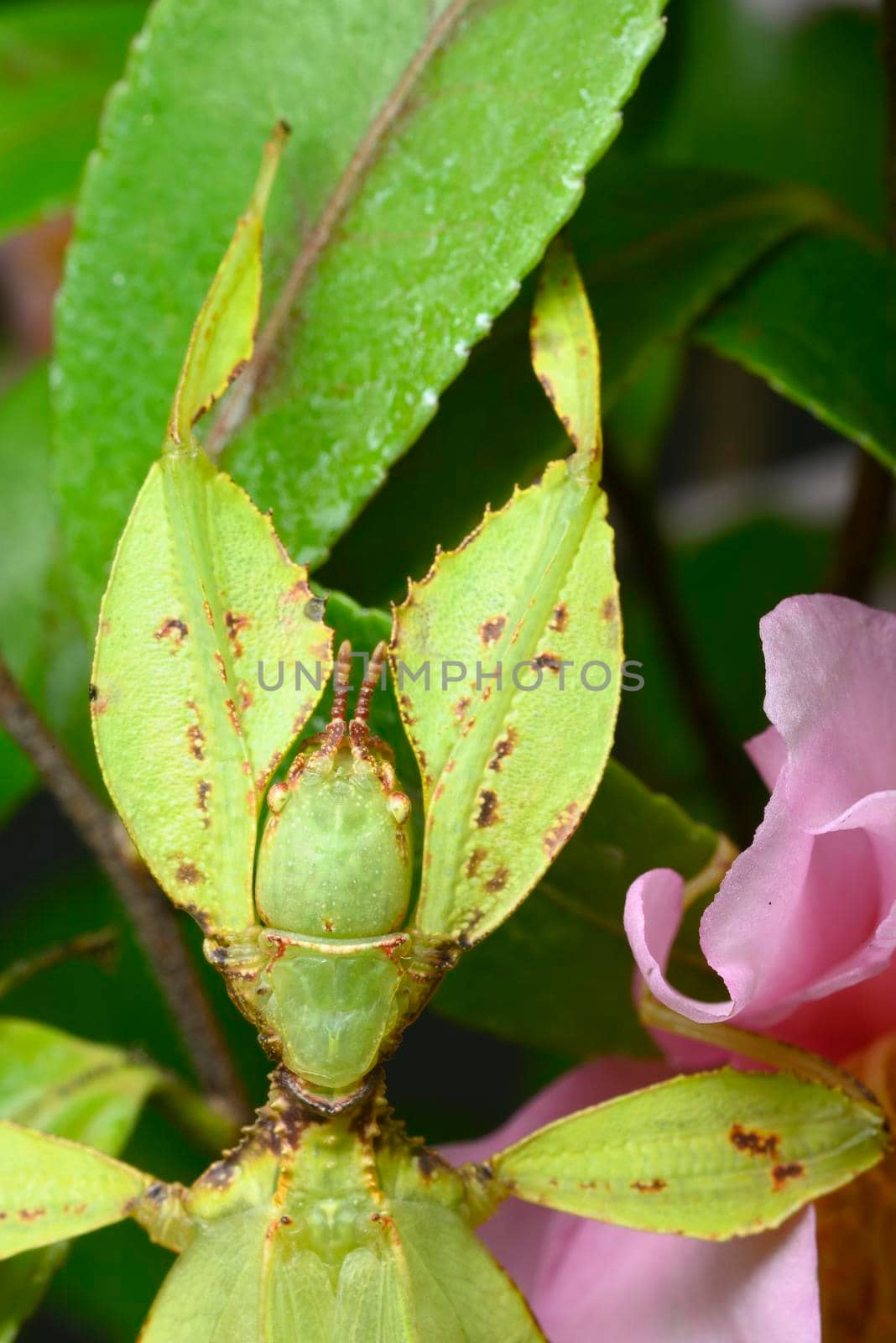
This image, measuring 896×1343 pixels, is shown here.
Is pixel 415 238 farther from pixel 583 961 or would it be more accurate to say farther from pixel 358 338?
pixel 583 961

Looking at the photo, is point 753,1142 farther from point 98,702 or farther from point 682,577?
point 682,577

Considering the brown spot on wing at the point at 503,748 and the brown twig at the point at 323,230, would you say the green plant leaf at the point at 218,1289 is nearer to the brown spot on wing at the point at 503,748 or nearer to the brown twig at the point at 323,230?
the brown spot on wing at the point at 503,748

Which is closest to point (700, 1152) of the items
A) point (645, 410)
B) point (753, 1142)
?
point (753, 1142)

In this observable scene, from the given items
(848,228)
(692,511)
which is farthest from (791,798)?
(692,511)

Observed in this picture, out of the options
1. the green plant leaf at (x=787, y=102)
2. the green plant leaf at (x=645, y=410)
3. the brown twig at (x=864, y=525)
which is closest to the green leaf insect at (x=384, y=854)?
the brown twig at (x=864, y=525)

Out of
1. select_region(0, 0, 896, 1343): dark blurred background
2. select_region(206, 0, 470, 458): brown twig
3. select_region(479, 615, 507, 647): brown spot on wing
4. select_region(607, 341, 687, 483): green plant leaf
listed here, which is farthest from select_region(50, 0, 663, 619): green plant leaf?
select_region(607, 341, 687, 483): green plant leaf
